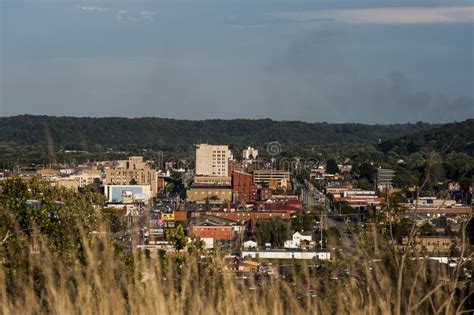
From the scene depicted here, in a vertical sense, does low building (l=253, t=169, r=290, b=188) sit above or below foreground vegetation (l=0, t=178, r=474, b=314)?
below

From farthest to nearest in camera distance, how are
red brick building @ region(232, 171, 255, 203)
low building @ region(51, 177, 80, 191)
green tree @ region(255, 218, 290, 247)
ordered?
1. red brick building @ region(232, 171, 255, 203)
2. green tree @ region(255, 218, 290, 247)
3. low building @ region(51, 177, 80, 191)

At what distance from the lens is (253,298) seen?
3.74 m

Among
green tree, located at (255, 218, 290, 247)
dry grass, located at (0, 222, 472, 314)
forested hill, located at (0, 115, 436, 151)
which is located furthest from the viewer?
forested hill, located at (0, 115, 436, 151)

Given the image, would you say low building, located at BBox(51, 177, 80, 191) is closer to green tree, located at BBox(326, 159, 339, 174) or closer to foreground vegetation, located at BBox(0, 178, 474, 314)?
foreground vegetation, located at BBox(0, 178, 474, 314)

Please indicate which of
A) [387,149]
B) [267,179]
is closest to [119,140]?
[387,149]

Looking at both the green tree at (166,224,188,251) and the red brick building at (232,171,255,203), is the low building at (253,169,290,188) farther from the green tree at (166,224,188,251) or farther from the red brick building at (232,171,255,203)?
the green tree at (166,224,188,251)

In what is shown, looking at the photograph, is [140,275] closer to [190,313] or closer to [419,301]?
[190,313]

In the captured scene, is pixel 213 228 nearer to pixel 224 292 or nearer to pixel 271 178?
pixel 224 292

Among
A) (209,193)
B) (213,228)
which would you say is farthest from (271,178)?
(213,228)

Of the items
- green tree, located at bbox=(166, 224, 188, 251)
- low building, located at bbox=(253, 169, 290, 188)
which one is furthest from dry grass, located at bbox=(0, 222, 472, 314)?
low building, located at bbox=(253, 169, 290, 188)

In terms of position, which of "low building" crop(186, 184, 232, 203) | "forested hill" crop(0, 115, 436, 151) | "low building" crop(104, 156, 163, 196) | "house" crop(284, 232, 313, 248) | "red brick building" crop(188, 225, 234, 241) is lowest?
"red brick building" crop(188, 225, 234, 241)

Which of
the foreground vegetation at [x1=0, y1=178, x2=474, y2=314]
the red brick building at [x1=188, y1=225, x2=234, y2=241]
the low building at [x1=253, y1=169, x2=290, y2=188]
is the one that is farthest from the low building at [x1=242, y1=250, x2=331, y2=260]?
the low building at [x1=253, y1=169, x2=290, y2=188]

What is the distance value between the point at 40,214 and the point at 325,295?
10.4ft

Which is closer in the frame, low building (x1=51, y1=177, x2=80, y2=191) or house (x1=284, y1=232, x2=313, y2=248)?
low building (x1=51, y1=177, x2=80, y2=191)
